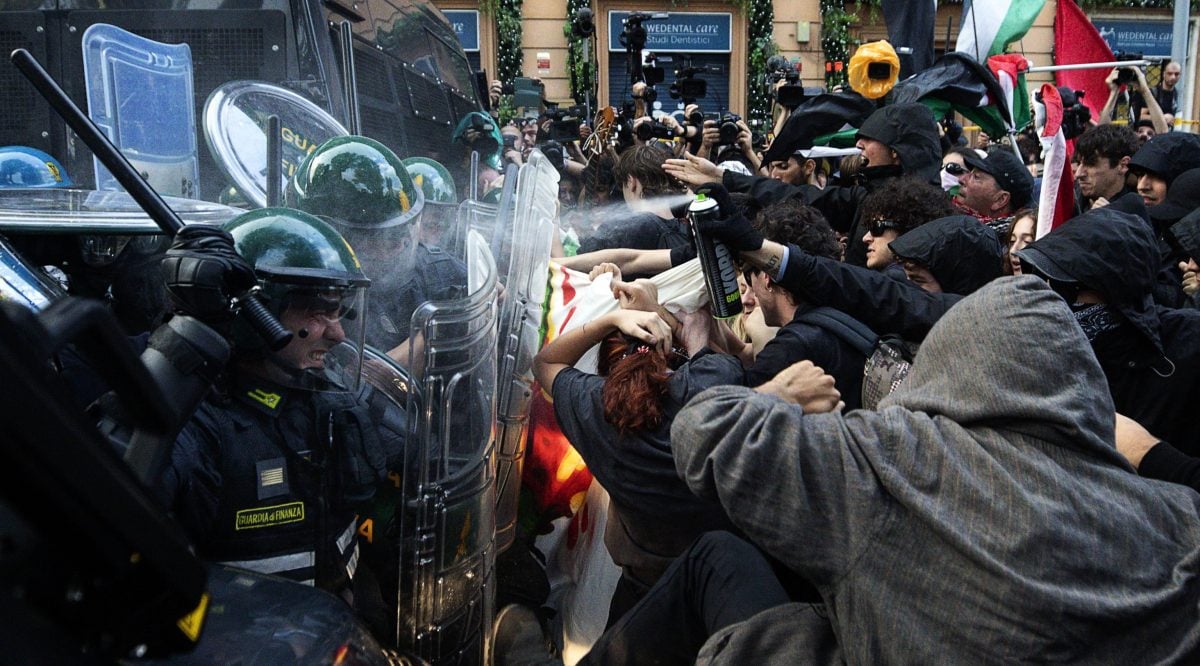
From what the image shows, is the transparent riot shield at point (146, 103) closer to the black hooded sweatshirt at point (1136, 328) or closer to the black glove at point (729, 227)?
the black glove at point (729, 227)

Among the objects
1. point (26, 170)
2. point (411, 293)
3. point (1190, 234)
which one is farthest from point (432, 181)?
point (1190, 234)

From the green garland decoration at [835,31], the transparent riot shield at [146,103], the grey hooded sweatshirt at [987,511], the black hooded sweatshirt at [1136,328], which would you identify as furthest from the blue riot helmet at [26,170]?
the green garland decoration at [835,31]

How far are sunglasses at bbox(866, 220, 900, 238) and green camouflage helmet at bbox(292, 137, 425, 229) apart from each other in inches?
66.6

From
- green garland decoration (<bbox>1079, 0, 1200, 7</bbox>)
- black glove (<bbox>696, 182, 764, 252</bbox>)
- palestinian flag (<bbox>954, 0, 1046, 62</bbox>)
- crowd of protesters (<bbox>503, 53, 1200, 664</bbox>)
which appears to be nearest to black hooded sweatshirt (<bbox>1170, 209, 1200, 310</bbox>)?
crowd of protesters (<bbox>503, 53, 1200, 664</bbox>)

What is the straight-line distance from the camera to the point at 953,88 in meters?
5.33

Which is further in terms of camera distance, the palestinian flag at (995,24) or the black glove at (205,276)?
the palestinian flag at (995,24)

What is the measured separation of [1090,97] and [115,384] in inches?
351

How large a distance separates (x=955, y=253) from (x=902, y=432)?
5.60 feet

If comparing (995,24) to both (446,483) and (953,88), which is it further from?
(446,483)

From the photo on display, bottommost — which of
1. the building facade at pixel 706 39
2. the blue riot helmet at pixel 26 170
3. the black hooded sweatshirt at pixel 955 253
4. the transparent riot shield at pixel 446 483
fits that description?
the transparent riot shield at pixel 446 483

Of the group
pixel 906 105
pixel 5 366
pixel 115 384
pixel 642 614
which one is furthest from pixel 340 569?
pixel 906 105

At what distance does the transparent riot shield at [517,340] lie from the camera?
2574mm

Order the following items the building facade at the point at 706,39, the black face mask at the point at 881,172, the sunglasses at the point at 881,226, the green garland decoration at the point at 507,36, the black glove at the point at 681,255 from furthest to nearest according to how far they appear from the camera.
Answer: the building facade at the point at 706,39
the green garland decoration at the point at 507,36
the black face mask at the point at 881,172
the black glove at the point at 681,255
the sunglasses at the point at 881,226

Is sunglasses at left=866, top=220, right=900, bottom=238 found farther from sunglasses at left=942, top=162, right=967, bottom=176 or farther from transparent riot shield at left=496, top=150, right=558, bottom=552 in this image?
sunglasses at left=942, top=162, right=967, bottom=176
